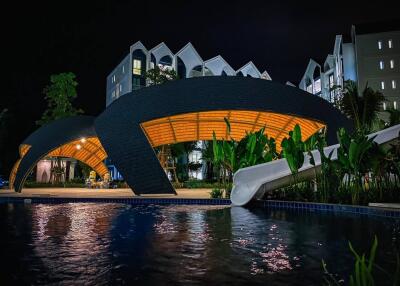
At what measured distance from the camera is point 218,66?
6831 centimetres

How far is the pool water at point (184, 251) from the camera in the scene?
12.3 ft

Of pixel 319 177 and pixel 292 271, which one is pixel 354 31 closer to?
pixel 319 177

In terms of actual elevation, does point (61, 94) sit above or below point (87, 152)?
above

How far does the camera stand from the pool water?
3764mm

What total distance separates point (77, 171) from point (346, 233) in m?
46.4

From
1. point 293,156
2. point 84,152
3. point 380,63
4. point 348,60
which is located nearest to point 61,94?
point 84,152

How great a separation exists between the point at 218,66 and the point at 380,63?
30.5 metres

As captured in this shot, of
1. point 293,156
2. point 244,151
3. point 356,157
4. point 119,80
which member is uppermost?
point 119,80

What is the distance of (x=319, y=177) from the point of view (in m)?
12.5

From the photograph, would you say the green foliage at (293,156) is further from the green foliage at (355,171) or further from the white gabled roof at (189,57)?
the white gabled roof at (189,57)

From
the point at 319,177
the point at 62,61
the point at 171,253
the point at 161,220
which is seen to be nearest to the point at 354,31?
the point at 62,61

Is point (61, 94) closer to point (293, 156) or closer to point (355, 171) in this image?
point (293, 156)

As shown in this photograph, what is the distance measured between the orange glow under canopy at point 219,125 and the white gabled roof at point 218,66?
44.9 m

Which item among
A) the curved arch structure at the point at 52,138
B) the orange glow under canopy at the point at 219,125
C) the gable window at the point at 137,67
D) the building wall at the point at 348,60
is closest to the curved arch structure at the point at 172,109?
the orange glow under canopy at the point at 219,125
